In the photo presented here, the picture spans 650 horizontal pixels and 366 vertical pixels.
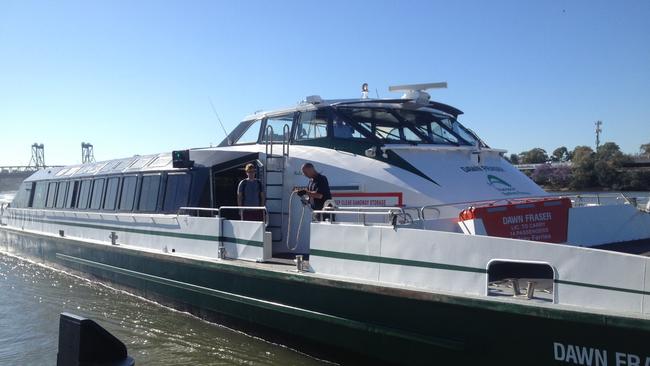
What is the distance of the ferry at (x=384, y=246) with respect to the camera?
4.68 m

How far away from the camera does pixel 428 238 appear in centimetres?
551

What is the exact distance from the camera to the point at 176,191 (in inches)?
373

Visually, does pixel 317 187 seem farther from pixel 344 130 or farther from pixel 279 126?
pixel 279 126

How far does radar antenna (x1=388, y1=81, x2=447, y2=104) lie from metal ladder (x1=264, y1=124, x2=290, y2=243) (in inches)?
79.7

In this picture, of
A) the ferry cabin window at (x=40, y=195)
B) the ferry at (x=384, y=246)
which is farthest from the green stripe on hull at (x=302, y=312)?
the ferry cabin window at (x=40, y=195)

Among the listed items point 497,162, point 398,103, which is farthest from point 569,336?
point 398,103

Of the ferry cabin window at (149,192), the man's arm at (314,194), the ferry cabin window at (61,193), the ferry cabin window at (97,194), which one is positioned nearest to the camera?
the man's arm at (314,194)

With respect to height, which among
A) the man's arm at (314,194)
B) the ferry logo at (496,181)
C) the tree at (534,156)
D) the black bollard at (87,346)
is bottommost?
the black bollard at (87,346)

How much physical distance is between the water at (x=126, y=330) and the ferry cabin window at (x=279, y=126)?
3101 millimetres

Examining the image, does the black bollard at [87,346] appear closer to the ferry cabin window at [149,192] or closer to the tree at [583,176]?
the ferry cabin window at [149,192]

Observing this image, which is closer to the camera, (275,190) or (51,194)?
(275,190)

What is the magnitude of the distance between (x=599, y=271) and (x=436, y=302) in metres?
1.44

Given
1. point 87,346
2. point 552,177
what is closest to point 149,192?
point 87,346

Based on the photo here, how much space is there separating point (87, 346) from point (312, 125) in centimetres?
550
